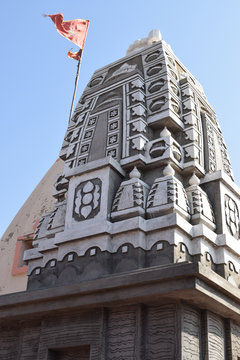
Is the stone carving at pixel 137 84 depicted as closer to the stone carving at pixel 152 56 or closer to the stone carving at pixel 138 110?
the stone carving at pixel 138 110

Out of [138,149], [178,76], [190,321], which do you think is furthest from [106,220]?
[178,76]

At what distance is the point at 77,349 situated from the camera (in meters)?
4.35

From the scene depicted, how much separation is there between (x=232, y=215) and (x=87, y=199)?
1672 mm

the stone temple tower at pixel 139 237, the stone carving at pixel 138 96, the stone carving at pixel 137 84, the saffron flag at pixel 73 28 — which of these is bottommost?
the stone temple tower at pixel 139 237

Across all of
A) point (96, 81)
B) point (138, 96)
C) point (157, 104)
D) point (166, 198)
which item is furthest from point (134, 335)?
point (96, 81)

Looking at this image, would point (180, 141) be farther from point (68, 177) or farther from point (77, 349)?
point (77, 349)

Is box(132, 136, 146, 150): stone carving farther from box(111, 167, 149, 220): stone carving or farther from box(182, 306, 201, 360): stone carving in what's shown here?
box(182, 306, 201, 360): stone carving

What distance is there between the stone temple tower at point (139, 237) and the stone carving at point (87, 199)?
0.04ft

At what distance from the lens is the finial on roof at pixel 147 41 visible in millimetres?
7082

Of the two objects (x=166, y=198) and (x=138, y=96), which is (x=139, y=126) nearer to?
(x=138, y=96)

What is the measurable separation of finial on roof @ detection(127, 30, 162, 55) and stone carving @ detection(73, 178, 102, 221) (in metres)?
2.89

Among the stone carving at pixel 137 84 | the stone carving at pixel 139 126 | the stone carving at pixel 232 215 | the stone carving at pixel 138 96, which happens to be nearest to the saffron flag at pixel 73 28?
the stone carving at pixel 137 84

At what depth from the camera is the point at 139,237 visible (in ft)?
15.2

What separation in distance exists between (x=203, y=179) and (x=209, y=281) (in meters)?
1.88
